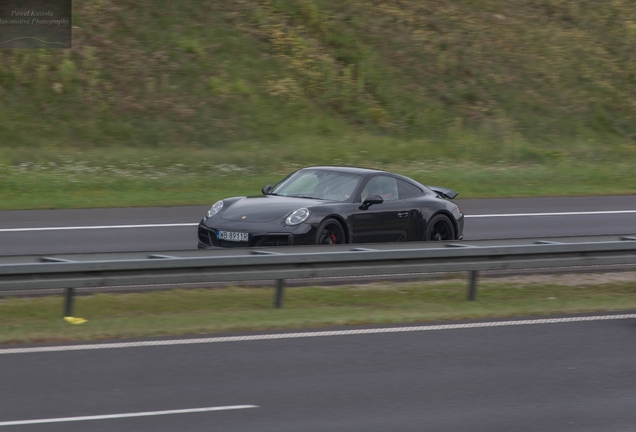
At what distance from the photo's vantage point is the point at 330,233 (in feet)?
44.7

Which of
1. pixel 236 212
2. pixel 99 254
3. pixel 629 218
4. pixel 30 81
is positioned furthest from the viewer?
pixel 30 81

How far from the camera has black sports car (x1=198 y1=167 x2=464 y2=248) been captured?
1310 centimetres

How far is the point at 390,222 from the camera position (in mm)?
14320

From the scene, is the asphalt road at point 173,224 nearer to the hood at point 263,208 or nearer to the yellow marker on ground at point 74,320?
the hood at point 263,208

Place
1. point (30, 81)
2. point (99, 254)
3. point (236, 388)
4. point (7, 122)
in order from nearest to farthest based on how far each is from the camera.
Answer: point (236, 388), point (99, 254), point (7, 122), point (30, 81)

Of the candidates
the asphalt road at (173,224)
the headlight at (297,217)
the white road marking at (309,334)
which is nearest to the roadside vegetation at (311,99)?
the asphalt road at (173,224)

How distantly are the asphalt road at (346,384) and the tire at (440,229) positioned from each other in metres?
5.35

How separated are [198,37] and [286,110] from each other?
449cm

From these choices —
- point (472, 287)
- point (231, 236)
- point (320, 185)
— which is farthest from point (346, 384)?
point (320, 185)

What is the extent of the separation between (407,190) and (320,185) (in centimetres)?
134

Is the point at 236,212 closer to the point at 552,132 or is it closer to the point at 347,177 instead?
the point at 347,177

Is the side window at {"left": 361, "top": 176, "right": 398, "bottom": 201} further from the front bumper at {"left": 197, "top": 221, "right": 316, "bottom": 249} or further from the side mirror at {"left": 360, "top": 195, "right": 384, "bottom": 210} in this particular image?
the front bumper at {"left": 197, "top": 221, "right": 316, "bottom": 249}

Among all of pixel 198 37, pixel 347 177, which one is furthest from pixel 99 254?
pixel 198 37

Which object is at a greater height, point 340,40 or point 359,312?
point 340,40
